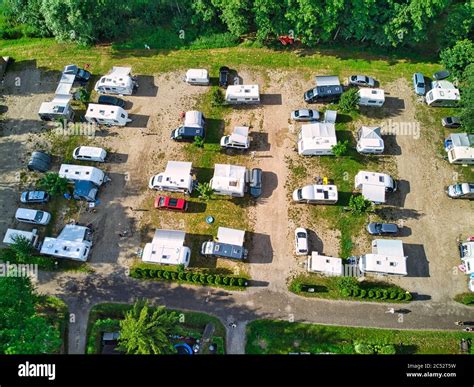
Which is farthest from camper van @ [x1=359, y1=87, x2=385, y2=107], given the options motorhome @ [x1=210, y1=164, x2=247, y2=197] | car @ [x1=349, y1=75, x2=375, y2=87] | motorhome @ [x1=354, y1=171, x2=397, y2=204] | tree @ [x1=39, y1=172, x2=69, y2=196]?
A: tree @ [x1=39, y1=172, x2=69, y2=196]

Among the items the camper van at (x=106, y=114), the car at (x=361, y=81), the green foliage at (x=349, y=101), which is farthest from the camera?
the car at (x=361, y=81)

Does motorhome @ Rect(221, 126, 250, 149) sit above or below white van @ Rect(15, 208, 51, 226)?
above

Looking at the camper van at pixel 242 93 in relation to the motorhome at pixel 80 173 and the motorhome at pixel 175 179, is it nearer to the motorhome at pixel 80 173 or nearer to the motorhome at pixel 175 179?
the motorhome at pixel 175 179

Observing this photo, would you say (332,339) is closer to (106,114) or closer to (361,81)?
(361,81)

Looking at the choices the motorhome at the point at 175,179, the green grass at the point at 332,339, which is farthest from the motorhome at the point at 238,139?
the green grass at the point at 332,339

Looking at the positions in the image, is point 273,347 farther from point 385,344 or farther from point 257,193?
point 257,193

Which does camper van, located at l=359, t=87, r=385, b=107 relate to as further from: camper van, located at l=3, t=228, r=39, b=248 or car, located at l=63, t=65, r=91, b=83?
camper van, located at l=3, t=228, r=39, b=248

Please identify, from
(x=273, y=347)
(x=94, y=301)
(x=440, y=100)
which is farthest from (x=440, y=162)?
(x=94, y=301)
